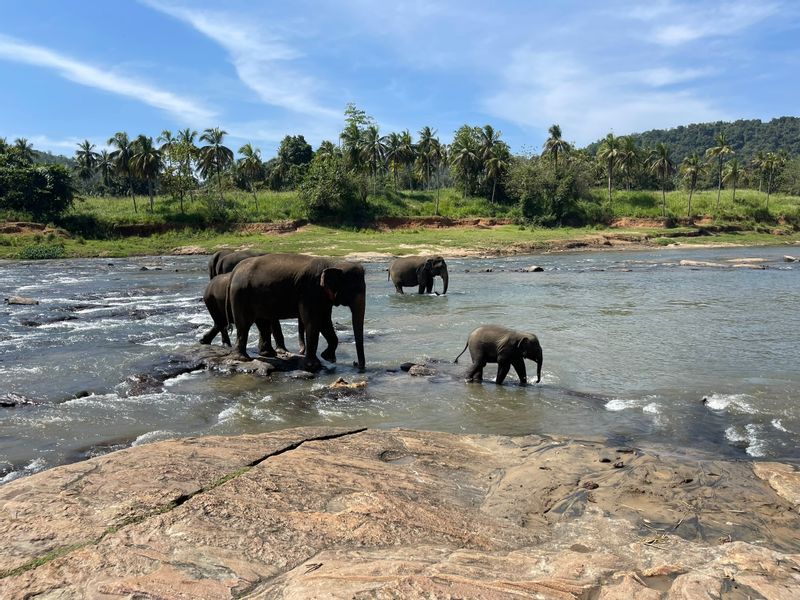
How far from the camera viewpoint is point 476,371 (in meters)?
11.0

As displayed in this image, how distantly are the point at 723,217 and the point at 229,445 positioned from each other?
255 feet

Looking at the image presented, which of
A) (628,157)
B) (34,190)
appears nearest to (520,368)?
(34,190)

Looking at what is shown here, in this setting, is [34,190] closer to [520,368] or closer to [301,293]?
[301,293]

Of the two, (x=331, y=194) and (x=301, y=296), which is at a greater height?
(x=331, y=194)

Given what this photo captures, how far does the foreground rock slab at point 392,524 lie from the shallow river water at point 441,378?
1.92 m

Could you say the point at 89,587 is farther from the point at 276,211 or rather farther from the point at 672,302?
the point at 276,211

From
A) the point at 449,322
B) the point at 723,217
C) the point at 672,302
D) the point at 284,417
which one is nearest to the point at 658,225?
the point at 723,217

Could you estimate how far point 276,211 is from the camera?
65.0 metres

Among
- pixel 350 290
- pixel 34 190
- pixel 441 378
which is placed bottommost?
pixel 441 378

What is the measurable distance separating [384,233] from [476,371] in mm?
51639

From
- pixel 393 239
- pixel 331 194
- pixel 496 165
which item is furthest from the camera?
pixel 496 165

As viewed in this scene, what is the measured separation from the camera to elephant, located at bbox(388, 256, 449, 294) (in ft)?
80.7

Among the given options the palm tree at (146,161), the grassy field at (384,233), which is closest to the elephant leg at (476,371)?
the grassy field at (384,233)

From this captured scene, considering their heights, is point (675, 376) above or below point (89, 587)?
below
